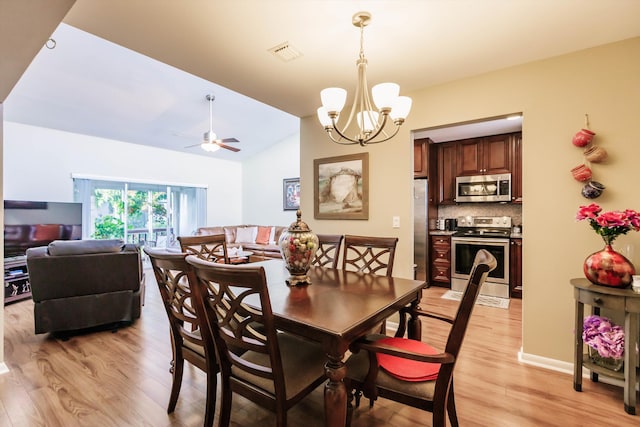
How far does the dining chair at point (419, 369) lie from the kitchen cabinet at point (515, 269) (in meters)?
3.34

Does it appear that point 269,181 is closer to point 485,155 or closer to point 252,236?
point 252,236

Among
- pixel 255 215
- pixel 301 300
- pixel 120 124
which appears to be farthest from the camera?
pixel 255 215

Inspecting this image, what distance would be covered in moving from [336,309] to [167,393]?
4.82 ft

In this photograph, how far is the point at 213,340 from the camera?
1.46 metres

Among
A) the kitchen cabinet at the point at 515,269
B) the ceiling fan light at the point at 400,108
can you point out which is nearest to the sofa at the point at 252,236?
the kitchen cabinet at the point at 515,269

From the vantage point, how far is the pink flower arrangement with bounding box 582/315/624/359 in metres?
1.90

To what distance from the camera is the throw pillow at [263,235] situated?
727 cm

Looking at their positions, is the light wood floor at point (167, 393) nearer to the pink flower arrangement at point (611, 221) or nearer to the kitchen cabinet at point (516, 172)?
the pink flower arrangement at point (611, 221)

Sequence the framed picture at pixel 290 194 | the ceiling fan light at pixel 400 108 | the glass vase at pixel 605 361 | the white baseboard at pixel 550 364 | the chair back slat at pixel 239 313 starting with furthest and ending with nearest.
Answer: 1. the framed picture at pixel 290 194
2. the white baseboard at pixel 550 364
3. the glass vase at pixel 605 361
4. the ceiling fan light at pixel 400 108
5. the chair back slat at pixel 239 313

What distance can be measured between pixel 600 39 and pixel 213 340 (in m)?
3.11

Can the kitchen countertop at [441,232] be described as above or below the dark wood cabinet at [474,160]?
below

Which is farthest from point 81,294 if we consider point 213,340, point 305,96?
point 305,96

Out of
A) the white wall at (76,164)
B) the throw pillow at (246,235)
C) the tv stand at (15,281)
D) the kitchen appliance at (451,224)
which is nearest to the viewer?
the tv stand at (15,281)

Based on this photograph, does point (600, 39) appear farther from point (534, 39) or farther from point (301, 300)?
point (301, 300)
